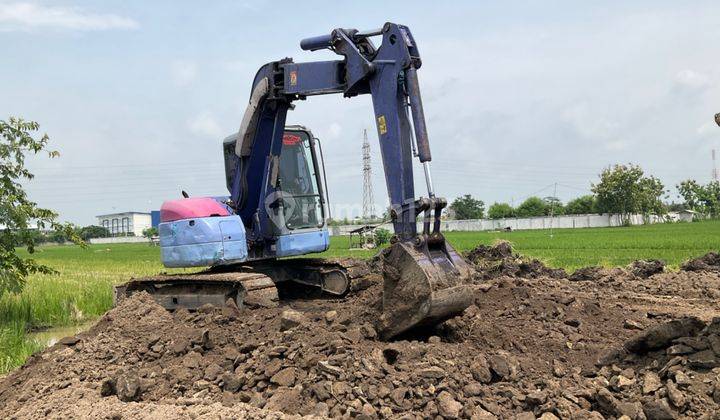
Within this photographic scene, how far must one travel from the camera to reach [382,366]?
5.22 meters

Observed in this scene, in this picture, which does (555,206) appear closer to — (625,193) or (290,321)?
(625,193)

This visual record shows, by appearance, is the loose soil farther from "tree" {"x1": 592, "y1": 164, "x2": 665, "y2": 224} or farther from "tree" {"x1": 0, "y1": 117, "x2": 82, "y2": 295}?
"tree" {"x1": 592, "y1": 164, "x2": 665, "y2": 224}

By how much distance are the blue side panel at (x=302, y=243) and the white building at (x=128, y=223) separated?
94.4m

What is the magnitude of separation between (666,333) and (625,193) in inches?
2674


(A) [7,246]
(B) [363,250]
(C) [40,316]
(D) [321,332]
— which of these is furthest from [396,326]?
(B) [363,250]

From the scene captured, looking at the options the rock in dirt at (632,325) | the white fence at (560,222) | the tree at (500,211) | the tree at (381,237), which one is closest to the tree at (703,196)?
the white fence at (560,222)

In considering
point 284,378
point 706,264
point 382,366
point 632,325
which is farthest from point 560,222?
point 284,378

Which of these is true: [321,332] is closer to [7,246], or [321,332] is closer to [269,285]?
[269,285]

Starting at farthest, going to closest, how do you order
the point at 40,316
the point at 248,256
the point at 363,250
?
the point at 363,250 → the point at 40,316 → the point at 248,256

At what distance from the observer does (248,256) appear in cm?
927

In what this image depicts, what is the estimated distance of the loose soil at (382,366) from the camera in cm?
461

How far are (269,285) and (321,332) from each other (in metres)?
2.43

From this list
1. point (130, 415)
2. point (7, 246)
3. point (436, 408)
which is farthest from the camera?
point (7, 246)

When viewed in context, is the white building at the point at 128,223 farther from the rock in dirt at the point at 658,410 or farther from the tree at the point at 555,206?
the rock in dirt at the point at 658,410
